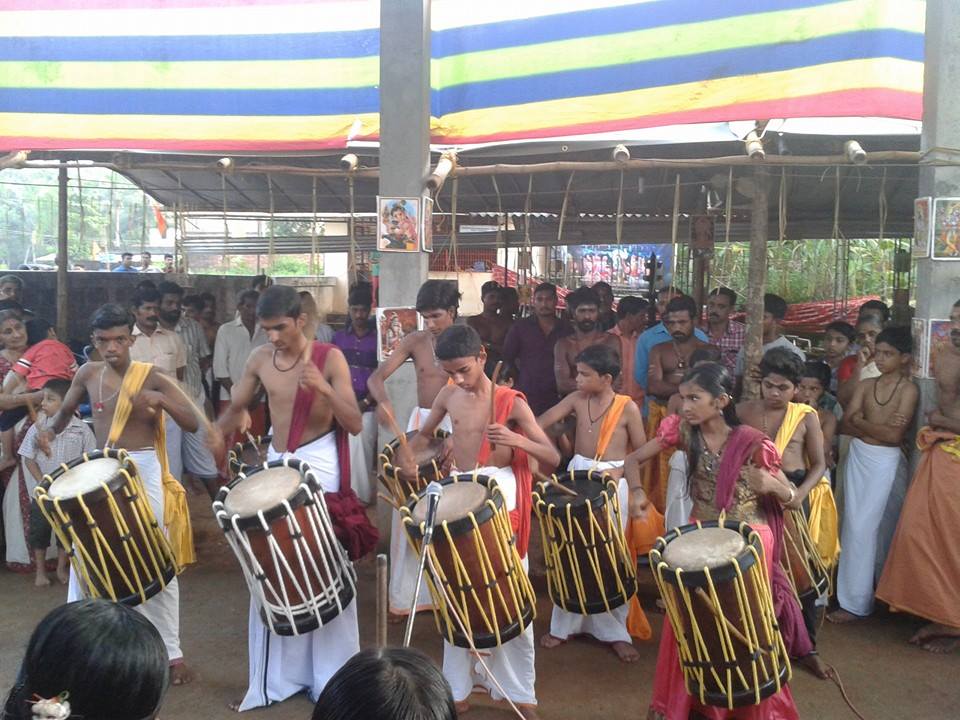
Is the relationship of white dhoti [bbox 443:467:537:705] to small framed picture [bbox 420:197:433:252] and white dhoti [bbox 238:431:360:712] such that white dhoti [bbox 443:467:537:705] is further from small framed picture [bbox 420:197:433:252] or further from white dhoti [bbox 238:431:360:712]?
small framed picture [bbox 420:197:433:252]

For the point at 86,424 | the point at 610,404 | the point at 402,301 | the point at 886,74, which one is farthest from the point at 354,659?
the point at 886,74

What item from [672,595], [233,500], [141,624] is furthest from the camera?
[233,500]

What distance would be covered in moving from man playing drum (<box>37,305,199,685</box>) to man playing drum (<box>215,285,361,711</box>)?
41cm

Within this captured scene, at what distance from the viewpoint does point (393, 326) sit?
18.7 ft

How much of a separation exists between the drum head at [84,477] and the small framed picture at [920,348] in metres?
4.34

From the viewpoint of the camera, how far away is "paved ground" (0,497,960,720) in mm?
4246

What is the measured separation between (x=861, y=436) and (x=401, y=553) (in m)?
2.82

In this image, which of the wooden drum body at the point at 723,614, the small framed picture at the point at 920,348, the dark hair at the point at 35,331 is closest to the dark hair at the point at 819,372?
the small framed picture at the point at 920,348

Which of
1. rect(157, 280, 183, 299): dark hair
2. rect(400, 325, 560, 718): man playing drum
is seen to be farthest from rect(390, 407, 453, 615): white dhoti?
rect(157, 280, 183, 299): dark hair

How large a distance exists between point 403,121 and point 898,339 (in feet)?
10.8

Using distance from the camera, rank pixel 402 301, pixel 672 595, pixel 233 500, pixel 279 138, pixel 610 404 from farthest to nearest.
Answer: pixel 279 138
pixel 402 301
pixel 610 404
pixel 233 500
pixel 672 595

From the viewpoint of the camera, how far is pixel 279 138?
692 centimetres

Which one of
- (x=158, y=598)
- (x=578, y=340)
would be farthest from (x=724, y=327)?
(x=158, y=598)

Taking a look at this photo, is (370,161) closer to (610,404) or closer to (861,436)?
(610,404)
